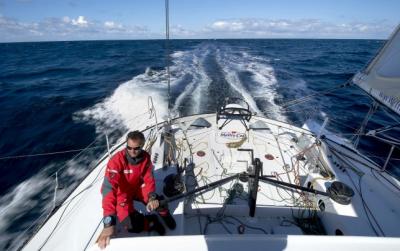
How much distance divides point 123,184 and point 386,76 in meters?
3.56

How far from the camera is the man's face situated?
2389 mm

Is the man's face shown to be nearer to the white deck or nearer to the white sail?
the white deck

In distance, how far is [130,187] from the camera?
104 inches

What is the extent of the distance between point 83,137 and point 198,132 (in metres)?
4.58

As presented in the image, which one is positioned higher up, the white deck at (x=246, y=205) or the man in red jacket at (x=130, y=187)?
Result: the man in red jacket at (x=130, y=187)

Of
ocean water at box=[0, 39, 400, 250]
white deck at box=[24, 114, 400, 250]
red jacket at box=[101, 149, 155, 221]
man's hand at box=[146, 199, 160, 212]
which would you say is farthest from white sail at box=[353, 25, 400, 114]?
red jacket at box=[101, 149, 155, 221]

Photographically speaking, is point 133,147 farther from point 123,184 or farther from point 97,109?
point 97,109

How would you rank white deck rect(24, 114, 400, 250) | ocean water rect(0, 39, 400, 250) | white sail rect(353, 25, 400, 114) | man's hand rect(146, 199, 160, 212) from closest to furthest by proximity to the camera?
white deck rect(24, 114, 400, 250) → man's hand rect(146, 199, 160, 212) → white sail rect(353, 25, 400, 114) → ocean water rect(0, 39, 400, 250)

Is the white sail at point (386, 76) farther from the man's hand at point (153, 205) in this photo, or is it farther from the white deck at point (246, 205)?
the man's hand at point (153, 205)

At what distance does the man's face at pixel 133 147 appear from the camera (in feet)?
7.84

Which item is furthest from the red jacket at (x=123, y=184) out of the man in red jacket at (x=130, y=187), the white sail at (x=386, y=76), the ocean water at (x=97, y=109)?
the white sail at (x=386, y=76)

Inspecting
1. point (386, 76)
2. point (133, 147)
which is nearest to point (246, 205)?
point (133, 147)

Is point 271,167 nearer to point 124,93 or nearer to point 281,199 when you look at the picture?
point 281,199

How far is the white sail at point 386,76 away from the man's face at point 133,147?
2.66 metres
